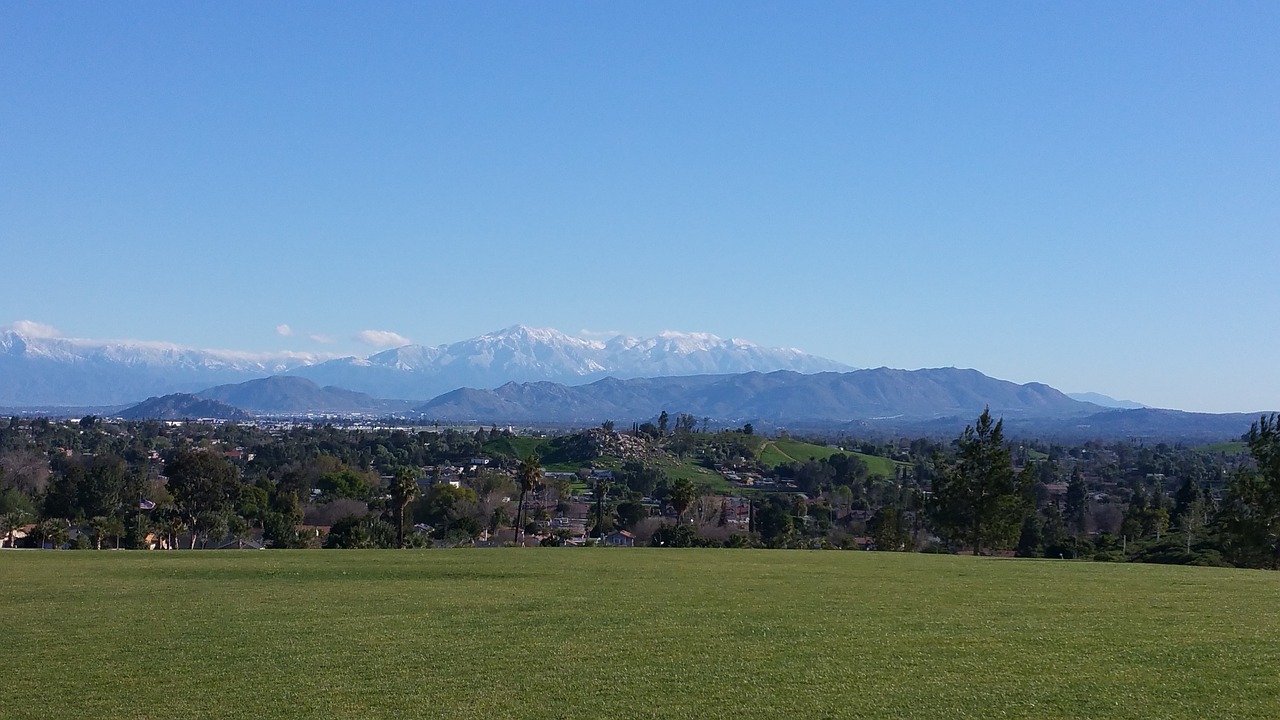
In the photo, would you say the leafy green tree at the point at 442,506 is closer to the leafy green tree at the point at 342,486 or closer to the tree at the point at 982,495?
the leafy green tree at the point at 342,486

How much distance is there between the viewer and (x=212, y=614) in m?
18.5

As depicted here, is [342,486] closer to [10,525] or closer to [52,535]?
[10,525]

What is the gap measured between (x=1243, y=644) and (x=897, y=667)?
5077 millimetres

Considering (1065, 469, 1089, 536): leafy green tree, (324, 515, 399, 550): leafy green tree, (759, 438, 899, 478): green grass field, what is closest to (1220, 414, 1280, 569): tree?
(1065, 469, 1089, 536): leafy green tree

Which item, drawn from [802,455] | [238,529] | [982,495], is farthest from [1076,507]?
[238,529]

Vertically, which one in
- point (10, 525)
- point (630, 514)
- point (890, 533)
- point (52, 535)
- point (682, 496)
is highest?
point (682, 496)

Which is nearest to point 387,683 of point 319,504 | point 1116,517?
point 319,504

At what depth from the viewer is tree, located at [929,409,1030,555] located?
49.7 meters

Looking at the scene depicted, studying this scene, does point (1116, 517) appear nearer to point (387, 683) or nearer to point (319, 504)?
point (319, 504)

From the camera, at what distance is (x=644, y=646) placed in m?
14.9

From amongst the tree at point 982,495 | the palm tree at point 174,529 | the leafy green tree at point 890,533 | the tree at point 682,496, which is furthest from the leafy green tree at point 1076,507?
the palm tree at point 174,529

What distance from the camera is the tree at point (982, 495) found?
163ft

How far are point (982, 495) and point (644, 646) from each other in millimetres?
39006

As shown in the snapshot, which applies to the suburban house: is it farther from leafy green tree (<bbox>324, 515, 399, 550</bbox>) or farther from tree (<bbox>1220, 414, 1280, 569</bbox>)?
tree (<bbox>1220, 414, 1280, 569</bbox>)
